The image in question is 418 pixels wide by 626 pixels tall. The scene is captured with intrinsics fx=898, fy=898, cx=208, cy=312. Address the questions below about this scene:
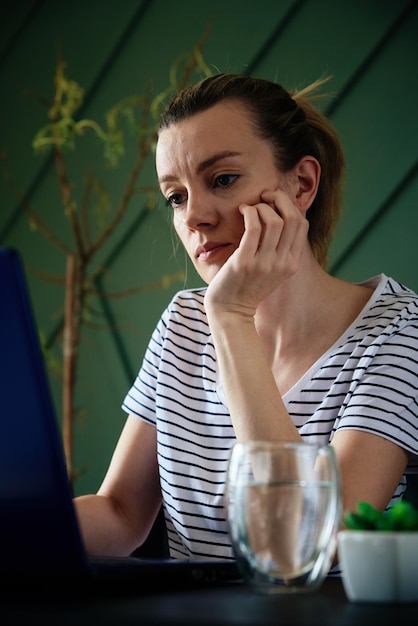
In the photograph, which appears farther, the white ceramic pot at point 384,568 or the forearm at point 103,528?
the forearm at point 103,528

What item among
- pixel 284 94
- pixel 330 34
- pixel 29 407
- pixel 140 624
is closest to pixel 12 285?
pixel 29 407

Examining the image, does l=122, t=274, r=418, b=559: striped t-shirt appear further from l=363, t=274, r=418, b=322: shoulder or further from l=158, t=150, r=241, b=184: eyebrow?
l=158, t=150, r=241, b=184: eyebrow

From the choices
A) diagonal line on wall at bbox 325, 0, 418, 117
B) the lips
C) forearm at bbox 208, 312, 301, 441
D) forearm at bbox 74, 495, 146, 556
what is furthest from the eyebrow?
diagonal line on wall at bbox 325, 0, 418, 117

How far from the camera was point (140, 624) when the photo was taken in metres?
0.57

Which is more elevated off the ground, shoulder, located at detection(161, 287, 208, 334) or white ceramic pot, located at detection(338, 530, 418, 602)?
white ceramic pot, located at detection(338, 530, 418, 602)

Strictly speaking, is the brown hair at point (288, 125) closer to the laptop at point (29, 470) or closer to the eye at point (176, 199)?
the eye at point (176, 199)

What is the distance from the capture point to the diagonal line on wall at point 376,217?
2.23m

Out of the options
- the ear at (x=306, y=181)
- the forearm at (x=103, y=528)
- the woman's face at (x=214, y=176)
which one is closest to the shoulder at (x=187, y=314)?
the woman's face at (x=214, y=176)

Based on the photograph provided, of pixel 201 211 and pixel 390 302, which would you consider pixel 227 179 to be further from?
pixel 390 302

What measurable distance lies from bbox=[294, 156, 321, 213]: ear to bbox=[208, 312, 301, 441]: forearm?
40 centimetres

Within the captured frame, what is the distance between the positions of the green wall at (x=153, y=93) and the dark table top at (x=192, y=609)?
4.96ft

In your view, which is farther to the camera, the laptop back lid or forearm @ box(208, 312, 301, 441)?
forearm @ box(208, 312, 301, 441)

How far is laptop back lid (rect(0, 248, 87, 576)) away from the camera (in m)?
0.66

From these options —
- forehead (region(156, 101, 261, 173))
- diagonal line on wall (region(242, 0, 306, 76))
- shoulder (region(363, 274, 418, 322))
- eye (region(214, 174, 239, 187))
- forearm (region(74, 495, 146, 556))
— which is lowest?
forearm (region(74, 495, 146, 556))
